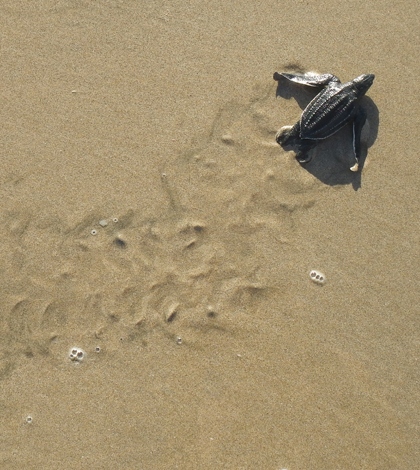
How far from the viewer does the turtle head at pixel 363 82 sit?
317 centimetres

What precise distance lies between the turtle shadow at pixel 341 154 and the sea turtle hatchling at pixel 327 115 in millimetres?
55

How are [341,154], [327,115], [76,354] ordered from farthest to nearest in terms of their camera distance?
[341,154] → [327,115] → [76,354]

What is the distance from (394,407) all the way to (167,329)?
180 cm

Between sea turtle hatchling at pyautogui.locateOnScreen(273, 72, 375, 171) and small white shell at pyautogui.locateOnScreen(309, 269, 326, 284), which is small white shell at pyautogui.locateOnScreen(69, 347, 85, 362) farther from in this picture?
sea turtle hatchling at pyautogui.locateOnScreen(273, 72, 375, 171)

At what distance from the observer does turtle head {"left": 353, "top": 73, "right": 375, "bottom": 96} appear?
3.17 metres

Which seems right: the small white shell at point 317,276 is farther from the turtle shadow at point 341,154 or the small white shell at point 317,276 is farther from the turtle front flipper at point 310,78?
the turtle front flipper at point 310,78

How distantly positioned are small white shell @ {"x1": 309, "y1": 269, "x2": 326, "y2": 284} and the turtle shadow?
0.73 metres

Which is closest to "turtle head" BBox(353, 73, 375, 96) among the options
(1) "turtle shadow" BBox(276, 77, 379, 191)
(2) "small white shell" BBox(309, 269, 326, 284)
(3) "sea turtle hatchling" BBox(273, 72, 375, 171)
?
(3) "sea turtle hatchling" BBox(273, 72, 375, 171)

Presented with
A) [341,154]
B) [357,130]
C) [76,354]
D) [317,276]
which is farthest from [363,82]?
[76,354]

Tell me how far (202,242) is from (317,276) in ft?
3.13

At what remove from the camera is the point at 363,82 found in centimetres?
317

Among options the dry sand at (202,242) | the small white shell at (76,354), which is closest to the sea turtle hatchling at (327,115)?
the dry sand at (202,242)

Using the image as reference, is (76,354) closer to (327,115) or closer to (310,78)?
(327,115)

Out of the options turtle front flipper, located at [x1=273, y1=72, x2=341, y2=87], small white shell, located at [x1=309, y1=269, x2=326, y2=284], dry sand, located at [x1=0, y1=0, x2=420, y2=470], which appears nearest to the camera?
dry sand, located at [x1=0, y1=0, x2=420, y2=470]
